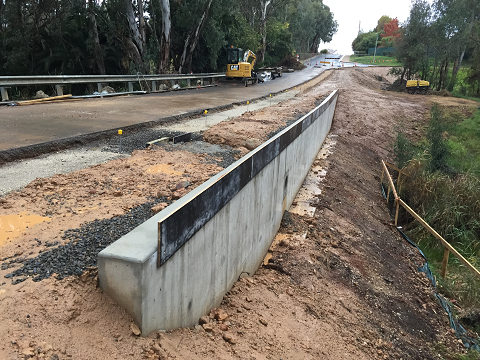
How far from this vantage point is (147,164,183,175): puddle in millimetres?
5598

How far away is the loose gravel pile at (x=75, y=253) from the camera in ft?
9.25

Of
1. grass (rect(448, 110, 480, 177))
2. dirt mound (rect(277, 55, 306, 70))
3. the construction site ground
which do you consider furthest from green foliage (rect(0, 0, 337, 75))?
dirt mound (rect(277, 55, 306, 70))

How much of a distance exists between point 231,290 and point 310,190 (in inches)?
203

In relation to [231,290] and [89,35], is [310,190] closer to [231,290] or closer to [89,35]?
[231,290]

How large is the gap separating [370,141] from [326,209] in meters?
8.77

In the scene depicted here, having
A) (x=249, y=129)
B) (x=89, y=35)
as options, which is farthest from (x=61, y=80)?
(x=89, y=35)

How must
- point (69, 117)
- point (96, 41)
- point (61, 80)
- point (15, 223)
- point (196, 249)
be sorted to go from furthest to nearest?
point (96, 41), point (61, 80), point (69, 117), point (15, 223), point (196, 249)

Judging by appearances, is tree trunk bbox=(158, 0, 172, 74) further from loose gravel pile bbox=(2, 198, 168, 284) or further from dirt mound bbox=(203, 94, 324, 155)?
loose gravel pile bbox=(2, 198, 168, 284)

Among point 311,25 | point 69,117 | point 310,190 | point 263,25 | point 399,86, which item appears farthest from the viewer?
point 311,25

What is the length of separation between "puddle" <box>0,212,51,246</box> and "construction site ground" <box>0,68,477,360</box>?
0.02m

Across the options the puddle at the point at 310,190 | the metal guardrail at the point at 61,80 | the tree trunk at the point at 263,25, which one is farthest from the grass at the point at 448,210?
the tree trunk at the point at 263,25

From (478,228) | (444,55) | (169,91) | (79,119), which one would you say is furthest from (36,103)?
(444,55)

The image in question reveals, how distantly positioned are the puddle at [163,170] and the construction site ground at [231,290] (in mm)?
16

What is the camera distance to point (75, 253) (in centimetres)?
311
